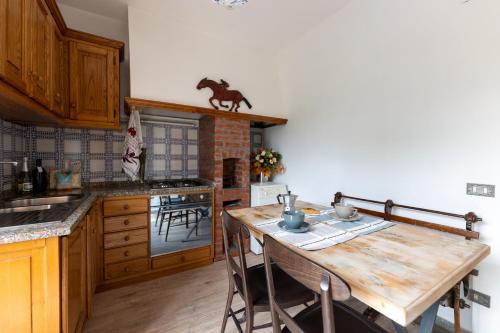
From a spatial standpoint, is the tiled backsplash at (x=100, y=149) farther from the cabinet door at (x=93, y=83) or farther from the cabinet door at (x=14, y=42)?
→ the cabinet door at (x=14, y=42)

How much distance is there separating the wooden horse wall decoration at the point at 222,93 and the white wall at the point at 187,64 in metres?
0.06

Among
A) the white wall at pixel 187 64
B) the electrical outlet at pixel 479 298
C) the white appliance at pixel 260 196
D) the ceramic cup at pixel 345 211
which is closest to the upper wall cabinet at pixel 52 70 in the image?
the white wall at pixel 187 64

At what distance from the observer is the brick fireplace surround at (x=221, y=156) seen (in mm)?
2820

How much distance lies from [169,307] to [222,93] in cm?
239

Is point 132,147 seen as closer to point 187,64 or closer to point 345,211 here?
point 187,64

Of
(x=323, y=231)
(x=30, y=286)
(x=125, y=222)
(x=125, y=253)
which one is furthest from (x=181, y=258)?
(x=323, y=231)

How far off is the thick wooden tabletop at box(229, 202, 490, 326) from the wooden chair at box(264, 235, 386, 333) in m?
0.16

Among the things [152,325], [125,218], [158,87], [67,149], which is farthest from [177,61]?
[152,325]

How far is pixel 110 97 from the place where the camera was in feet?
7.48

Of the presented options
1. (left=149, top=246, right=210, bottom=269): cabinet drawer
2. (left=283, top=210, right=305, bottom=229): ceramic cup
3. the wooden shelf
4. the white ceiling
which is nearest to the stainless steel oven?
(left=149, top=246, right=210, bottom=269): cabinet drawer

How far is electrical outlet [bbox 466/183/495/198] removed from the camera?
1.52 meters

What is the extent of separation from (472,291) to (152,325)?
2.44 m

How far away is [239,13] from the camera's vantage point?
239 centimetres

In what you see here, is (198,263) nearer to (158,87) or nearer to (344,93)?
(158,87)
